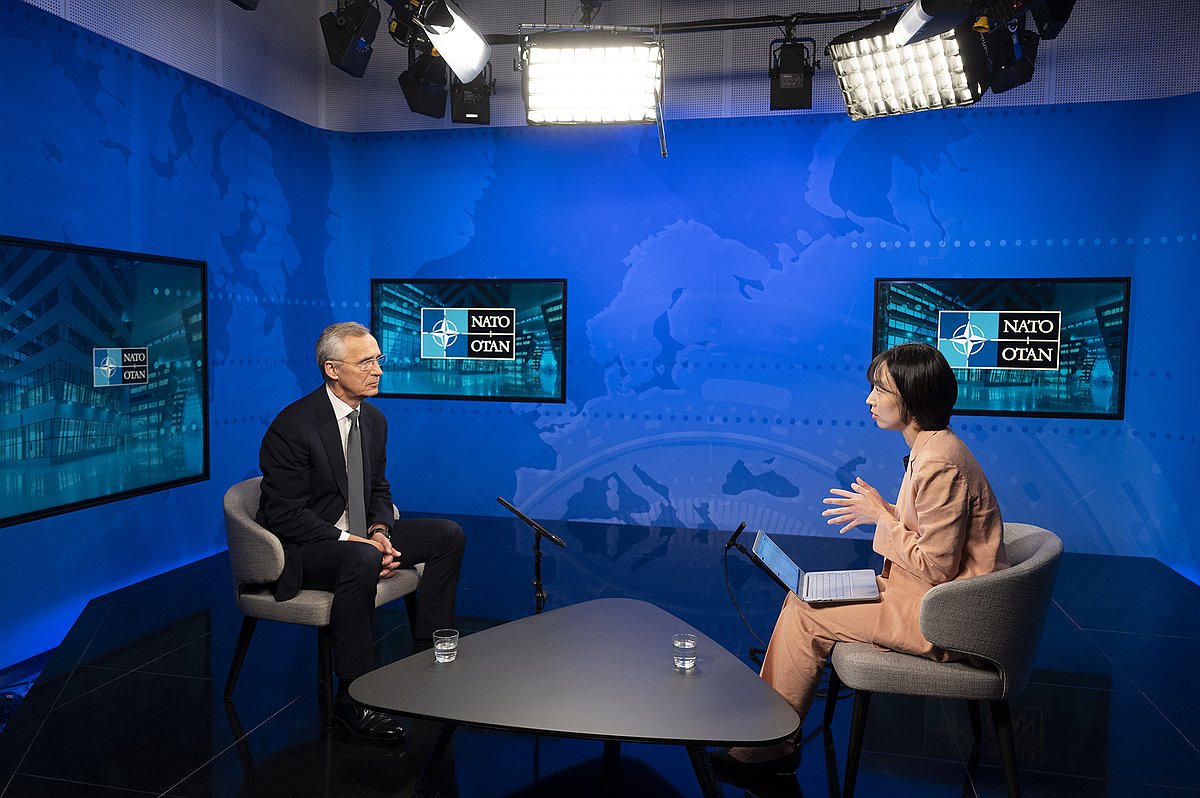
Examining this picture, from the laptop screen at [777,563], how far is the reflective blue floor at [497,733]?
614 millimetres

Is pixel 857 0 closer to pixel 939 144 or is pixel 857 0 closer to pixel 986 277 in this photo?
pixel 939 144

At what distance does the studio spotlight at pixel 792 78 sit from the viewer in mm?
5324

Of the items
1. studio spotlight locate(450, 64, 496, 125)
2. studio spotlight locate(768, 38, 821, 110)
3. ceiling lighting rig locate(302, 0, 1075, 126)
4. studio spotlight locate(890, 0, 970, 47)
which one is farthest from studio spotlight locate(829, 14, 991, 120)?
studio spotlight locate(450, 64, 496, 125)

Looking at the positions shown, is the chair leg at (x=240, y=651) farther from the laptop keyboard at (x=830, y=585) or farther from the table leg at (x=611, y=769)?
the laptop keyboard at (x=830, y=585)

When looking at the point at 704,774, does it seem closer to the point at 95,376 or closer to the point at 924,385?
the point at 924,385

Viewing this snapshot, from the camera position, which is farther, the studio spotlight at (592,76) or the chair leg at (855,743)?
the studio spotlight at (592,76)

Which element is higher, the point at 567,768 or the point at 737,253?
the point at 737,253

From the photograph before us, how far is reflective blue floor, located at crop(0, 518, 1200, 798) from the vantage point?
270cm

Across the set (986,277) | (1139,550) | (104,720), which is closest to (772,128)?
(986,277)

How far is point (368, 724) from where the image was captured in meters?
2.95

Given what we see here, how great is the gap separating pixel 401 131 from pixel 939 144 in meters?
3.83

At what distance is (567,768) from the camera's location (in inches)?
110

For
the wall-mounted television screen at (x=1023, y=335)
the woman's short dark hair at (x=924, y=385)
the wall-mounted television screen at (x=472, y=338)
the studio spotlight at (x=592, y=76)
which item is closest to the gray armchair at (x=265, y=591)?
the woman's short dark hair at (x=924, y=385)

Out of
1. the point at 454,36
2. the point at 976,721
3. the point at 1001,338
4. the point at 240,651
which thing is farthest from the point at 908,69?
the point at 240,651
